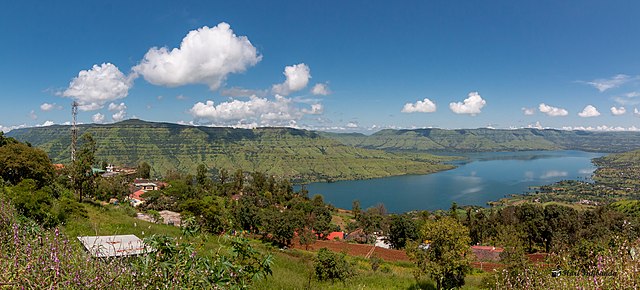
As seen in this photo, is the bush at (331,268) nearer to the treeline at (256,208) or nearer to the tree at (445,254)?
the tree at (445,254)

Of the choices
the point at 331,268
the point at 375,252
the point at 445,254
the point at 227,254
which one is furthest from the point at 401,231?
the point at 227,254

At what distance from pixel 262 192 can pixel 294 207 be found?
574 inches

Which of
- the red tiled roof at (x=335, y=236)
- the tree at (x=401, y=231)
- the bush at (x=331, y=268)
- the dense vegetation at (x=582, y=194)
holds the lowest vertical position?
the dense vegetation at (x=582, y=194)

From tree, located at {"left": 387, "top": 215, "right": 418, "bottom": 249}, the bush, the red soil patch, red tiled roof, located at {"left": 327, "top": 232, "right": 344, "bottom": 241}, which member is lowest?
red tiled roof, located at {"left": 327, "top": 232, "right": 344, "bottom": 241}

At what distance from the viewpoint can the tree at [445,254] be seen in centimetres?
1543

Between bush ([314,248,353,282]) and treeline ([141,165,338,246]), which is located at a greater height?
bush ([314,248,353,282])

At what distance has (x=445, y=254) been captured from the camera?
15500 mm

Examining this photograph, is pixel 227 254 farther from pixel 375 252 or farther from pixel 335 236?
pixel 335 236

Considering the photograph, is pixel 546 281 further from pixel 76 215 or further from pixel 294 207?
pixel 294 207

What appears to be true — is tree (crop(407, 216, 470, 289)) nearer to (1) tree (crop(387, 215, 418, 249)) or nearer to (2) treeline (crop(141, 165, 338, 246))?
(2) treeline (crop(141, 165, 338, 246))

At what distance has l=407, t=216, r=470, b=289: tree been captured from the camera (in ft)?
50.6

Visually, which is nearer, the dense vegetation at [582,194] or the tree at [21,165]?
the tree at [21,165]

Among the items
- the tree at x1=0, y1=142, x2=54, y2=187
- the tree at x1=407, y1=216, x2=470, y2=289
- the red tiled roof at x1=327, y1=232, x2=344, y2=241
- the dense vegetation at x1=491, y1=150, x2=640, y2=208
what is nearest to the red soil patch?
the red tiled roof at x1=327, y1=232, x2=344, y2=241

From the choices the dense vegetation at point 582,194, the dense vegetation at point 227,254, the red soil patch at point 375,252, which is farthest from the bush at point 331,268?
the dense vegetation at point 582,194
